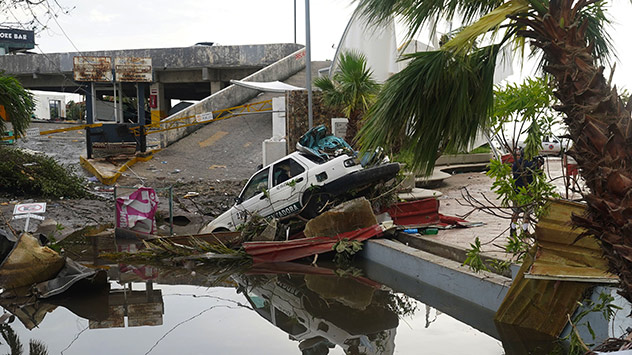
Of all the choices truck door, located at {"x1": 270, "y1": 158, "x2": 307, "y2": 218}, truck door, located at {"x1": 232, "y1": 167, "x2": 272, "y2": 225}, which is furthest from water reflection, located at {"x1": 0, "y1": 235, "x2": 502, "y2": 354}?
truck door, located at {"x1": 232, "y1": 167, "x2": 272, "y2": 225}

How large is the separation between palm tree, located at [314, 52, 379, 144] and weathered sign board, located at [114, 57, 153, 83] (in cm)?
1719

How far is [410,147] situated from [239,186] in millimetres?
14753

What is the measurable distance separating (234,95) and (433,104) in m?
26.5

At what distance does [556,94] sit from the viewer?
5023mm

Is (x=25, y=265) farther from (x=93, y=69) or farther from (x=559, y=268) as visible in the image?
(x=93, y=69)

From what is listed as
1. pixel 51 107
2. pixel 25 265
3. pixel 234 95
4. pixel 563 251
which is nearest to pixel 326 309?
pixel 563 251

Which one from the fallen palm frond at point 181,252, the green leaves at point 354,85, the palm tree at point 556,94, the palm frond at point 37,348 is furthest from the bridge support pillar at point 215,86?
the palm tree at point 556,94

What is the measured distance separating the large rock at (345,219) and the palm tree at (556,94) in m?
5.18

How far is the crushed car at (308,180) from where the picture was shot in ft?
39.6

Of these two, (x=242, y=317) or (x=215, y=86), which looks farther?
(x=215, y=86)

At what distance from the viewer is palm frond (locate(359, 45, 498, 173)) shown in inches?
223

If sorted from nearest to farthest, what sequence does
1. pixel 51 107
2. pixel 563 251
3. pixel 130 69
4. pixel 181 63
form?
pixel 563 251, pixel 130 69, pixel 181 63, pixel 51 107

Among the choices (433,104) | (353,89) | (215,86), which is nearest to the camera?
(433,104)

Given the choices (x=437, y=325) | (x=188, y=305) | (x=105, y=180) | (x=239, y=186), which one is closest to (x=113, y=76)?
(x=105, y=180)
